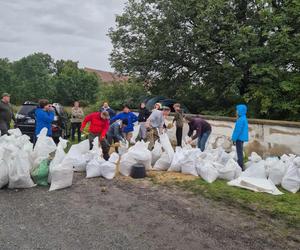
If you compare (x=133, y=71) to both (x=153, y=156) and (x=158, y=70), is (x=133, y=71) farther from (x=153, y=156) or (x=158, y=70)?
(x=153, y=156)

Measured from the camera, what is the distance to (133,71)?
16.9 metres

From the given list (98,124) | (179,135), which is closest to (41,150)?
(98,124)

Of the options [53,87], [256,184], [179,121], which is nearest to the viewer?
[256,184]

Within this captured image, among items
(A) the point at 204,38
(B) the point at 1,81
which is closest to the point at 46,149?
(A) the point at 204,38

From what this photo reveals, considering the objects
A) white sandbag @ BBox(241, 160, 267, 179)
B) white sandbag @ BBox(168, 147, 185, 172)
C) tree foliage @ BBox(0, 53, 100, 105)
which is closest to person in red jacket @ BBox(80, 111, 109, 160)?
white sandbag @ BBox(168, 147, 185, 172)

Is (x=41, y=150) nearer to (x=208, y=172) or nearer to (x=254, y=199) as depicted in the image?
(x=208, y=172)

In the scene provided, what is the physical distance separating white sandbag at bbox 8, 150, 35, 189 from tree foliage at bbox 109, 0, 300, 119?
28.9 ft

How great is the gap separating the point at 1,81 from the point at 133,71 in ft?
111

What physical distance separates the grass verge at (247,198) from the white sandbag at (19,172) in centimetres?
225

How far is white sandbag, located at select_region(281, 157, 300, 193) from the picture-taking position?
254 inches

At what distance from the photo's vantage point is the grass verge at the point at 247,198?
511cm

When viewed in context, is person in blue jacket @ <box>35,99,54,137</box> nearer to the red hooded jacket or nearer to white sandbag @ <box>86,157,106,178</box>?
the red hooded jacket

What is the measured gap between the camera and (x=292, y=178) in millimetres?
6527

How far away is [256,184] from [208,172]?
93 cm
